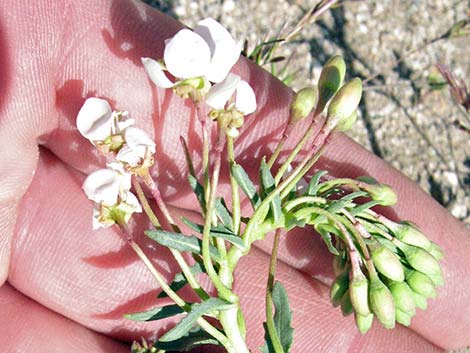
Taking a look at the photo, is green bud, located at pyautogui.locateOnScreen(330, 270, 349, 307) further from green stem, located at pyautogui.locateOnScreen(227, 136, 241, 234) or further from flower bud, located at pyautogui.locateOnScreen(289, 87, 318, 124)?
flower bud, located at pyautogui.locateOnScreen(289, 87, 318, 124)

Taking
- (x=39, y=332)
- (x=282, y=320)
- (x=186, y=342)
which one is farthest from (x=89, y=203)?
(x=282, y=320)

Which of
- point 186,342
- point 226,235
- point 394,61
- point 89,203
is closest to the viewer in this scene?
point 226,235

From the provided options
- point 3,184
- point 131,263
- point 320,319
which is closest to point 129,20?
point 3,184

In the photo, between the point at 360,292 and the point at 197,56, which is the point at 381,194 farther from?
the point at 197,56

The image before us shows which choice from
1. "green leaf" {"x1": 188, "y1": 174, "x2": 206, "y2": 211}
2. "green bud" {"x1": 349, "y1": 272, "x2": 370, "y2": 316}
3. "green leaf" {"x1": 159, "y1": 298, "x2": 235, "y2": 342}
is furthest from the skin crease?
"green bud" {"x1": 349, "y1": 272, "x2": 370, "y2": 316}

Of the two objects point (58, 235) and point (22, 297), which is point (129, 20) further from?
point (22, 297)

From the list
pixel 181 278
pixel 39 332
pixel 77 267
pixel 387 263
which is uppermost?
pixel 387 263
